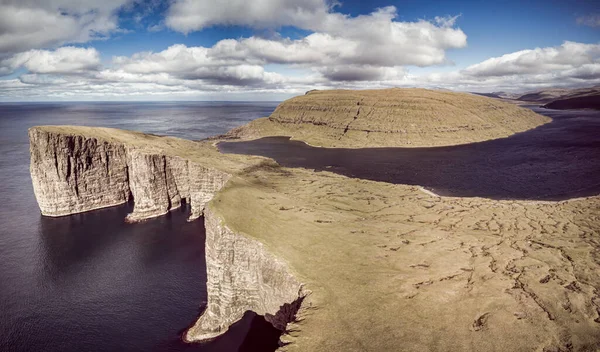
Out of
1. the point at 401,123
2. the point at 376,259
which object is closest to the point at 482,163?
the point at 401,123

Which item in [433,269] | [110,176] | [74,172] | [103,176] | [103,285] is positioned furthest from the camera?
[110,176]

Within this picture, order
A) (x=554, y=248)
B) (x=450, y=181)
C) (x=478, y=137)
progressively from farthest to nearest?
(x=478, y=137) → (x=450, y=181) → (x=554, y=248)

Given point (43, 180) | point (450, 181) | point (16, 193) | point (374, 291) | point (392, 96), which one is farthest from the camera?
point (392, 96)

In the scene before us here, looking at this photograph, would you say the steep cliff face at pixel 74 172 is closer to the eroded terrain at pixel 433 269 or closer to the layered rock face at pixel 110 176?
the layered rock face at pixel 110 176

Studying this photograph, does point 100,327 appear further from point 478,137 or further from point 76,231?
point 478,137

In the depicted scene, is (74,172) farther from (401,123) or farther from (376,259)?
(401,123)

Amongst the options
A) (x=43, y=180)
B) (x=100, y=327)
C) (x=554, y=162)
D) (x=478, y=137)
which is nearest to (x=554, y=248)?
(x=100, y=327)
